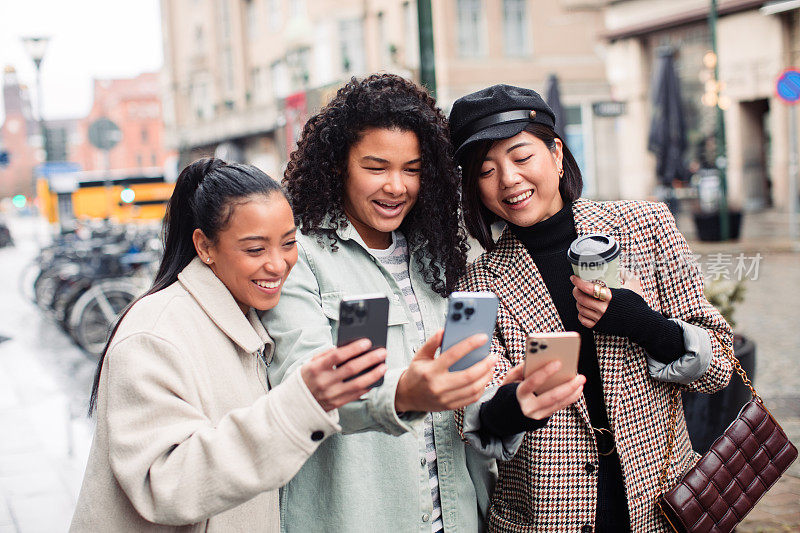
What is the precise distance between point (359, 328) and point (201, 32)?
142 feet

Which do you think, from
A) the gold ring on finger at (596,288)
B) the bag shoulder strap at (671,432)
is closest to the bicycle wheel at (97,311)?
the bag shoulder strap at (671,432)

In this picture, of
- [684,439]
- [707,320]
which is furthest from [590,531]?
[707,320]

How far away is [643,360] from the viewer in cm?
224

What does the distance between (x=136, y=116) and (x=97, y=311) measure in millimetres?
75443

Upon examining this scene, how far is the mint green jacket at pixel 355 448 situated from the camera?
6.57 feet

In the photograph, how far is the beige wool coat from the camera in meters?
1.55

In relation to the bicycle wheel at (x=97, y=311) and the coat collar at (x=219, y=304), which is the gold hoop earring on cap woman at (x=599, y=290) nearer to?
the coat collar at (x=219, y=304)

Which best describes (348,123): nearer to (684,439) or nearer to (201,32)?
(684,439)

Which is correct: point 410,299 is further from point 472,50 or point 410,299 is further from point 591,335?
point 472,50

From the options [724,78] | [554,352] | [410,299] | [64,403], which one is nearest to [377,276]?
[410,299]

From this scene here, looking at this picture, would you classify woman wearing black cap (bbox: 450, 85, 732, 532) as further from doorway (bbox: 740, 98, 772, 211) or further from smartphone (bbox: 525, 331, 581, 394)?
doorway (bbox: 740, 98, 772, 211)

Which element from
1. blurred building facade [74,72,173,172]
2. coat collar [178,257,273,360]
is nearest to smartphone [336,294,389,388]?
coat collar [178,257,273,360]

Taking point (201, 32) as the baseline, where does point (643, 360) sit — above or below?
below

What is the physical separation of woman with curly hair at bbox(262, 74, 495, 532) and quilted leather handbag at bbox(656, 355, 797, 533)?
0.54m
